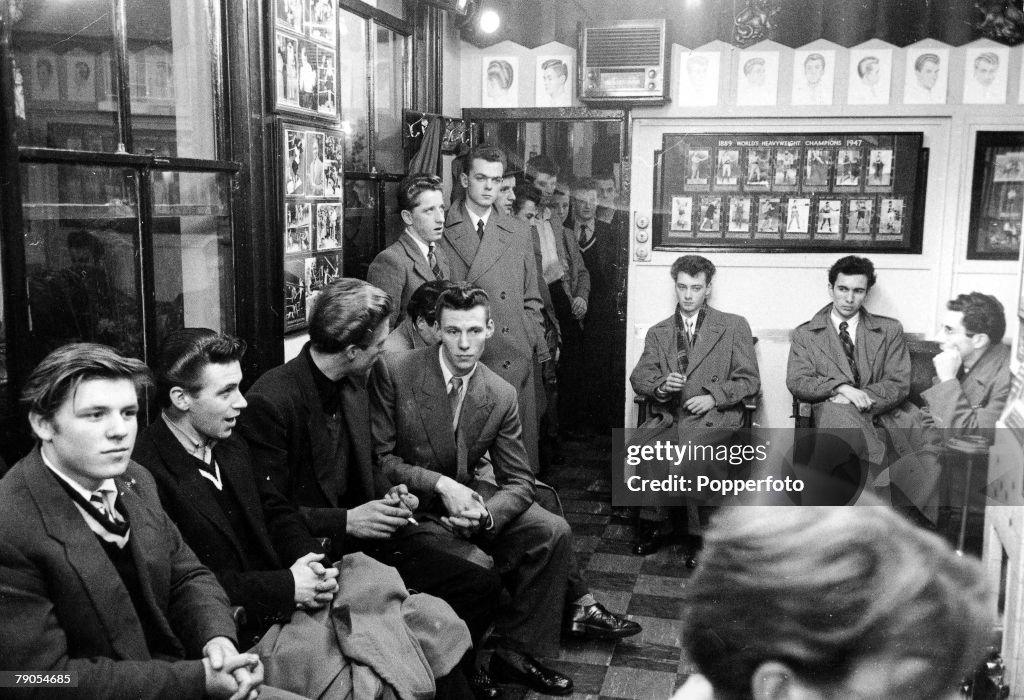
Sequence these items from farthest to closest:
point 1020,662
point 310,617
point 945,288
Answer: point 945,288
point 310,617
point 1020,662

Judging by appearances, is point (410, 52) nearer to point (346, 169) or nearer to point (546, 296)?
point (346, 169)

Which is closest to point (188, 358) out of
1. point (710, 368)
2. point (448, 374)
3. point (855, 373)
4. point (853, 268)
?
point (448, 374)

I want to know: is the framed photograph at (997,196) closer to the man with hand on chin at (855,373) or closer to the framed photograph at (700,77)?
the man with hand on chin at (855,373)

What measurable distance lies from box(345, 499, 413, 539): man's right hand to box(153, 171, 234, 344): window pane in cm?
71

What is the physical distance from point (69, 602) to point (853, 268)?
3.56 metres

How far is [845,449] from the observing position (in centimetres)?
399

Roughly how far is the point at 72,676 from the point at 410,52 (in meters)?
3.36

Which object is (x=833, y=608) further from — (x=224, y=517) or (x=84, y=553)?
(x=224, y=517)

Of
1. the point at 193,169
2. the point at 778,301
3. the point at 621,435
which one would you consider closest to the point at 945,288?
the point at 778,301

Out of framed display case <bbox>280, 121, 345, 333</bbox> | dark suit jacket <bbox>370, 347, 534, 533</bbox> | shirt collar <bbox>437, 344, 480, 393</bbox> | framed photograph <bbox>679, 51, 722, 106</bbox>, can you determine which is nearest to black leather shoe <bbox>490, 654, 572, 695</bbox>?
dark suit jacket <bbox>370, 347, 534, 533</bbox>

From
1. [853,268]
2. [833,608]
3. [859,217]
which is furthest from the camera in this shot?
[859,217]

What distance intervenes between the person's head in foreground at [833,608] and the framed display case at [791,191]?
161 inches

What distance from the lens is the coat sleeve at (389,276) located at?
3.40 m

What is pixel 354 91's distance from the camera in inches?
143
